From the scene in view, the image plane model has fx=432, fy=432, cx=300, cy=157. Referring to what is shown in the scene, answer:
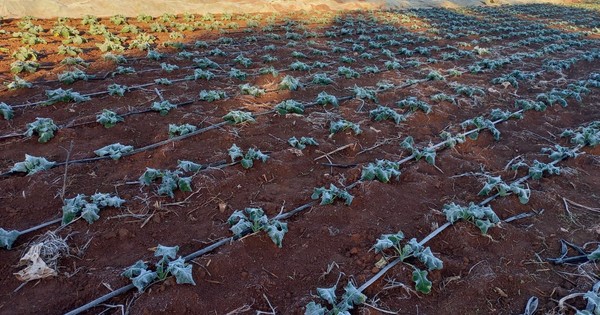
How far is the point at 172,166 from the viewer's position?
15.0 feet

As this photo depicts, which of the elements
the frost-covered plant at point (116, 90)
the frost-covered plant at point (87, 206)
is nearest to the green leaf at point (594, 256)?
the frost-covered plant at point (87, 206)

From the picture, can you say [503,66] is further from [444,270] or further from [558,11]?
[558,11]

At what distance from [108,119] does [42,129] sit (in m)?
0.72

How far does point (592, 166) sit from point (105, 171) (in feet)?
18.5

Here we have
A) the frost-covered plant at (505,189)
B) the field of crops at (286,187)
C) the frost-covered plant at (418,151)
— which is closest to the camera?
the field of crops at (286,187)

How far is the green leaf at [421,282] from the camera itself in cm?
313

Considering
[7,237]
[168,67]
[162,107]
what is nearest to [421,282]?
[7,237]

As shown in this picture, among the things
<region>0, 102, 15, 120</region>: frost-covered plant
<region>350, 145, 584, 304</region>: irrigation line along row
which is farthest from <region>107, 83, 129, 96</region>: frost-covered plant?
<region>350, 145, 584, 304</region>: irrigation line along row

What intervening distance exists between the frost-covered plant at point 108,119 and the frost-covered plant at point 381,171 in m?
3.11

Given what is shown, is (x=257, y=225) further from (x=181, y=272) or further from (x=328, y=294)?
(x=328, y=294)

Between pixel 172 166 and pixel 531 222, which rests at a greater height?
pixel 172 166

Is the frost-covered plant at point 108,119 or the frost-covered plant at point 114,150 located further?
the frost-covered plant at point 108,119

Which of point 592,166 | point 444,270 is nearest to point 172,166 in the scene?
point 444,270

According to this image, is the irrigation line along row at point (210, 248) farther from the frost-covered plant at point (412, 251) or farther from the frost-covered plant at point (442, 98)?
the frost-covered plant at point (442, 98)
